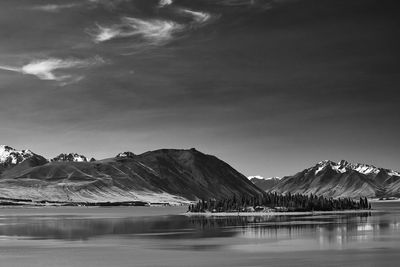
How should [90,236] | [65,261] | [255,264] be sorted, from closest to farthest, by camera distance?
[255,264] → [65,261] → [90,236]

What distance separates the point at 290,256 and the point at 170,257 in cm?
2177

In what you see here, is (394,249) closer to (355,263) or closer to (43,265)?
(355,263)

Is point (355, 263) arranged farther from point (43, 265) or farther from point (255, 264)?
point (43, 265)

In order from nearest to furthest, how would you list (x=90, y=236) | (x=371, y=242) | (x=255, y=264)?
(x=255, y=264)
(x=371, y=242)
(x=90, y=236)

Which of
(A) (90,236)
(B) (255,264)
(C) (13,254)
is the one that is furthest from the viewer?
(A) (90,236)

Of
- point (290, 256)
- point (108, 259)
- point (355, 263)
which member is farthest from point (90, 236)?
point (355, 263)

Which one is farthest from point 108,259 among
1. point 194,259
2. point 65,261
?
point 194,259

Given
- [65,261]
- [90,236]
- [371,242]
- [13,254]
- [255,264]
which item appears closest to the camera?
[255,264]

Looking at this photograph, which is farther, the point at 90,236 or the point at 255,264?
the point at 90,236

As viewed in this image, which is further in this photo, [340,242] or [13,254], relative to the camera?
[340,242]

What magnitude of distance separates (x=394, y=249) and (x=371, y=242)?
53.2 feet

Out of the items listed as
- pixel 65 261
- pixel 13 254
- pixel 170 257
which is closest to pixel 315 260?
pixel 170 257

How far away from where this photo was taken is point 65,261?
100 metres

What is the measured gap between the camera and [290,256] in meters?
103
